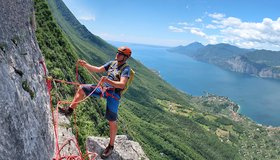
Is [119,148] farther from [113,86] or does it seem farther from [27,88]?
[27,88]

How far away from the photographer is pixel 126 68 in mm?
12922

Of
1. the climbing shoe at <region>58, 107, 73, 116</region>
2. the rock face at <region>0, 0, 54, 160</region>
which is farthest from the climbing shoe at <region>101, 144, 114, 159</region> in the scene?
the rock face at <region>0, 0, 54, 160</region>

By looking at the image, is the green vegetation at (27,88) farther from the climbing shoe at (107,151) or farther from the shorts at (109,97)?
the climbing shoe at (107,151)

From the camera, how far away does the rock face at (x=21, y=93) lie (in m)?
8.77

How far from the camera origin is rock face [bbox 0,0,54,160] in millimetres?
8773

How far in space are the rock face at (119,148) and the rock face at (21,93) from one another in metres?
3.11

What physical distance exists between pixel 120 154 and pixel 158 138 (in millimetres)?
148911

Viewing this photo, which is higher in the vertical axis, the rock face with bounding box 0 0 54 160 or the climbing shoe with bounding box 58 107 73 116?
the rock face with bounding box 0 0 54 160

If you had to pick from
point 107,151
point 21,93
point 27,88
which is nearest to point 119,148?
point 107,151

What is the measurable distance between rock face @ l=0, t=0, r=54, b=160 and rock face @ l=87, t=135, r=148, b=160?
10.2 feet

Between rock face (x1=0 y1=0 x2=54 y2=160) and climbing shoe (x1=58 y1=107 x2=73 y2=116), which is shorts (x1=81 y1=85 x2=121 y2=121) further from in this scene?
rock face (x1=0 y1=0 x2=54 y2=160)

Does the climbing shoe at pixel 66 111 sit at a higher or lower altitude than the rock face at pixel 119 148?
higher

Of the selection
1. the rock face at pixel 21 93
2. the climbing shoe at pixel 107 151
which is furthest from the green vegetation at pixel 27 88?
the climbing shoe at pixel 107 151

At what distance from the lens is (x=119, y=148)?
1578 centimetres
